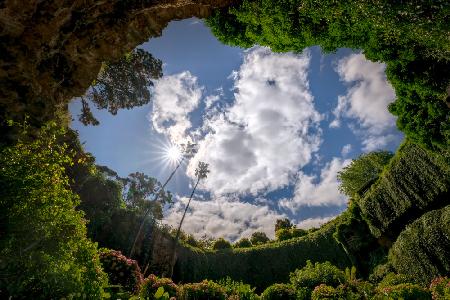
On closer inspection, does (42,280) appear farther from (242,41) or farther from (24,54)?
(242,41)

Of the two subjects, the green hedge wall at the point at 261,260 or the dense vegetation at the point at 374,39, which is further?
the green hedge wall at the point at 261,260

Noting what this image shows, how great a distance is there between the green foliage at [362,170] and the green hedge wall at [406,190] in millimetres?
24669

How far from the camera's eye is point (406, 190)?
1578cm

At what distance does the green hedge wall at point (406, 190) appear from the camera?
46.8ft

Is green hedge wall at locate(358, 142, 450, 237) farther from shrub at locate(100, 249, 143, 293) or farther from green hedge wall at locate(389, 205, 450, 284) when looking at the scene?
shrub at locate(100, 249, 143, 293)

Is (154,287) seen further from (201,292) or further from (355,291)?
(355,291)

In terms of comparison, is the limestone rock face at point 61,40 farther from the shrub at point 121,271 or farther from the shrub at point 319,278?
the shrub at point 319,278

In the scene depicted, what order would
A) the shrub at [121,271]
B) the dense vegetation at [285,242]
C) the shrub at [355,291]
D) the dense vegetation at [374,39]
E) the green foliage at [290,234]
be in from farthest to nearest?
the green foliage at [290,234] < the shrub at [121,271] < the shrub at [355,291] < the dense vegetation at [374,39] < the dense vegetation at [285,242]

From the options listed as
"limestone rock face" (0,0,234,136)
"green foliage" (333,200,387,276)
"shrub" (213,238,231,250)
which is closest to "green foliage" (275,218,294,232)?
"shrub" (213,238,231,250)

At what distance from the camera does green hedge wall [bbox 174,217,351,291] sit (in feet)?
81.1

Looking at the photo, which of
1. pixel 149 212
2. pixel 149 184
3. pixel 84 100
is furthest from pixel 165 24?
pixel 149 184

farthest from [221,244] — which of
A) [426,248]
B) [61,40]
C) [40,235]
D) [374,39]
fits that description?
[40,235]

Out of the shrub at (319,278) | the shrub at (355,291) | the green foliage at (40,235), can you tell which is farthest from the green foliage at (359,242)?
the green foliage at (40,235)

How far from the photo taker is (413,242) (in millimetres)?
14961
